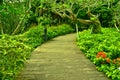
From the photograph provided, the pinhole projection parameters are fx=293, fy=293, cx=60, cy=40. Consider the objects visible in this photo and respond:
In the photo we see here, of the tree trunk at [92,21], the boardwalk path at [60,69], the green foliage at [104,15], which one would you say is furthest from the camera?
the green foliage at [104,15]

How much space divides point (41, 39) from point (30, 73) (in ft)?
34.0

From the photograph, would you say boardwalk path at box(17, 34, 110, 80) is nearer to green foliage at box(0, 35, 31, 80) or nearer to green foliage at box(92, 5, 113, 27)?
green foliage at box(0, 35, 31, 80)

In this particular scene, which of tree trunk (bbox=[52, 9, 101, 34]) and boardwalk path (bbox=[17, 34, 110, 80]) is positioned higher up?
boardwalk path (bbox=[17, 34, 110, 80])

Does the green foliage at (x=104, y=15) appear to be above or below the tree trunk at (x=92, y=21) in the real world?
below

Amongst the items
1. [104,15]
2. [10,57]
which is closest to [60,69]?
[10,57]

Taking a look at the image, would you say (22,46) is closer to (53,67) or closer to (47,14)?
(53,67)

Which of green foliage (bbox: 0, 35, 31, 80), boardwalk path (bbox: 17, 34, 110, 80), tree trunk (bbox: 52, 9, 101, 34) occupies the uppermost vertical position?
green foliage (bbox: 0, 35, 31, 80)

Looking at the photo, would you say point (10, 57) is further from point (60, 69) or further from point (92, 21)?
point (92, 21)

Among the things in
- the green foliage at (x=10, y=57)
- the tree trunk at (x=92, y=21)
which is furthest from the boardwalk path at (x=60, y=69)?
the tree trunk at (x=92, y=21)

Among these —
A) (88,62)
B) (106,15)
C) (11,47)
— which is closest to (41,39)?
(88,62)

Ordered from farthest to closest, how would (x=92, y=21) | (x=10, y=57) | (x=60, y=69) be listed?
1. (x=92, y=21)
2. (x=60, y=69)
3. (x=10, y=57)

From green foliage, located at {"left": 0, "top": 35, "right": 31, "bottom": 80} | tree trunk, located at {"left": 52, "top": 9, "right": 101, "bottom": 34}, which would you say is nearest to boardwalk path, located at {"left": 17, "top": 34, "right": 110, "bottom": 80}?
green foliage, located at {"left": 0, "top": 35, "right": 31, "bottom": 80}

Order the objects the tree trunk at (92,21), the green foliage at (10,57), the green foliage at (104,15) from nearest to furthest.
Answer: the green foliage at (10,57)
the tree trunk at (92,21)
the green foliage at (104,15)

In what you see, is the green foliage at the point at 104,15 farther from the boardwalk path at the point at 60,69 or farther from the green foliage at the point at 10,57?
the green foliage at the point at 10,57
